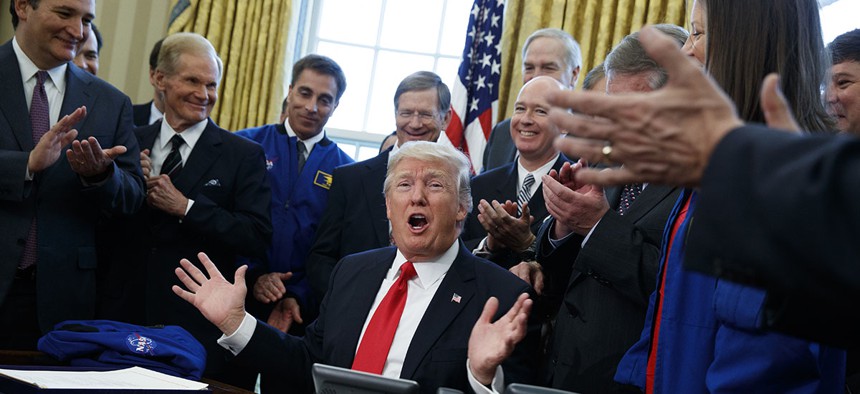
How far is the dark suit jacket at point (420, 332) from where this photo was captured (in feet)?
8.21

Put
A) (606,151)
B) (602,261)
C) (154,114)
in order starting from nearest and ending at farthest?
1. (606,151)
2. (602,261)
3. (154,114)

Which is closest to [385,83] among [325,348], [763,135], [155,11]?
[155,11]

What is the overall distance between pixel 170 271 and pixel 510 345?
2004mm

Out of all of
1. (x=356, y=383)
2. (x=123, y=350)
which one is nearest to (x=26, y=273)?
(x=123, y=350)

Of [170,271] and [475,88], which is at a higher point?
[475,88]

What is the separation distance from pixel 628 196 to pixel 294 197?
2.02 metres

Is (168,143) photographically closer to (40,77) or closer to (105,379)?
(40,77)

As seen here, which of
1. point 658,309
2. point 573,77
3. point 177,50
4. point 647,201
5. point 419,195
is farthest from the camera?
point 573,77

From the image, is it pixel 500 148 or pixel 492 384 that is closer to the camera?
pixel 492 384

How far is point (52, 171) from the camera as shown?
3.29 metres

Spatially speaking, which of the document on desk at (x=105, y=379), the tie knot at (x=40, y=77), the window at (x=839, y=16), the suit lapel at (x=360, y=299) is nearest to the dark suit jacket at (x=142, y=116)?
the tie knot at (x=40, y=77)

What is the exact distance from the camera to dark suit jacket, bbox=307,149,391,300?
3.74 metres

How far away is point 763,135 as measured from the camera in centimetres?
97

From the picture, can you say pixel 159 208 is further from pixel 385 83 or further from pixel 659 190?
pixel 385 83
